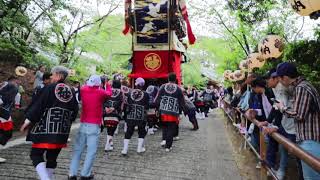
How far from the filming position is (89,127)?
20.2 feet

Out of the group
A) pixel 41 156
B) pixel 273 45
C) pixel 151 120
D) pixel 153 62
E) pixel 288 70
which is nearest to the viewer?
pixel 288 70

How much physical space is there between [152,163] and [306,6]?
4.06 m

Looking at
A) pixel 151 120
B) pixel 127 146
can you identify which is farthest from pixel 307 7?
pixel 151 120

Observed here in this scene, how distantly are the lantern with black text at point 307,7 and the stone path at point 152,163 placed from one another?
298cm

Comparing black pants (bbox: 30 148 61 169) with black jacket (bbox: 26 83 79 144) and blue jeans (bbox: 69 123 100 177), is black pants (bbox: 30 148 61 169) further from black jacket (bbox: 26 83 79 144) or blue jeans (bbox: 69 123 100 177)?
blue jeans (bbox: 69 123 100 177)

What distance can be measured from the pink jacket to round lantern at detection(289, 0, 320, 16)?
337cm

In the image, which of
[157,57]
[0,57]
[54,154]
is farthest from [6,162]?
[0,57]

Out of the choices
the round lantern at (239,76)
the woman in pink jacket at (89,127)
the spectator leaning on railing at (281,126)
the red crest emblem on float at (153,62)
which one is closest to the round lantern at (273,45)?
the red crest emblem on float at (153,62)

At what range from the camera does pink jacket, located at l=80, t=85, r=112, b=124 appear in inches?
244

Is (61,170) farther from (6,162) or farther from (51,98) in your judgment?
(51,98)

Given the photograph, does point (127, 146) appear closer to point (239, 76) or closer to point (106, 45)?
point (239, 76)

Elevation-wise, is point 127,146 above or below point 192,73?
below

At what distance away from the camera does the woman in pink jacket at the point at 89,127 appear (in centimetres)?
→ 606

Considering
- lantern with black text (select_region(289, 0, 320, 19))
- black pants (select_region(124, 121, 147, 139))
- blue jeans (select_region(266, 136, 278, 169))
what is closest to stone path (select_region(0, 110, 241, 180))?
black pants (select_region(124, 121, 147, 139))
